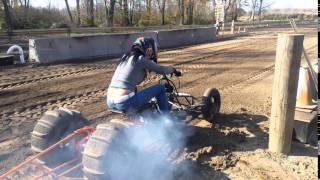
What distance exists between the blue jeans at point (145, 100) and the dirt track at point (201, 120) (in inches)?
30.6

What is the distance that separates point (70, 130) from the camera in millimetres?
4891

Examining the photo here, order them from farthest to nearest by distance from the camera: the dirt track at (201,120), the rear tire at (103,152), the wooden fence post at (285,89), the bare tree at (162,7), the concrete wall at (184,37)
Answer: the bare tree at (162,7) → the concrete wall at (184,37) → the dirt track at (201,120) → the wooden fence post at (285,89) → the rear tire at (103,152)

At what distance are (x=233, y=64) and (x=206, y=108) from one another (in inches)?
290

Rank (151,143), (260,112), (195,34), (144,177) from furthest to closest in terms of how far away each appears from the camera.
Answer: (195,34), (260,112), (151,143), (144,177)

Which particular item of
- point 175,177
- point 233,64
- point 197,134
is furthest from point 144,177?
point 233,64

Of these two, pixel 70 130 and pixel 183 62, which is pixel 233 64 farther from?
pixel 70 130

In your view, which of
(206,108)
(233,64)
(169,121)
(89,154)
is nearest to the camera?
(89,154)

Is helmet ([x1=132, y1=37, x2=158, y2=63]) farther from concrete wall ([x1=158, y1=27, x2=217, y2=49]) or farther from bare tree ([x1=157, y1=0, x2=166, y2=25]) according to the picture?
bare tree ([x1=157, y1=0, x2=166, y2=25])

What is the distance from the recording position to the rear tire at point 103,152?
3.86 metres

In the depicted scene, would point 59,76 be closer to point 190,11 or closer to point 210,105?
point 210,105

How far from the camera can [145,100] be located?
556cm

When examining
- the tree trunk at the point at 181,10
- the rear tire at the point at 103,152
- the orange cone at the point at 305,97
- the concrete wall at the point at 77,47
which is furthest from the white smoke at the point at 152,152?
→ the tree trunk at the point at 181,10

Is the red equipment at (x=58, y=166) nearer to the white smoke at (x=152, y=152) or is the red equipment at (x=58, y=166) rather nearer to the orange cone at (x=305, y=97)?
the white smoke at (x=152, y=152)

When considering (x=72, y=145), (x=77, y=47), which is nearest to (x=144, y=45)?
(x=72, y=145)
